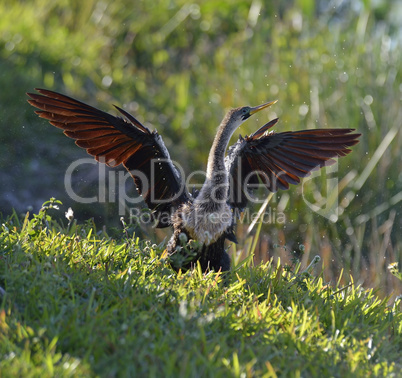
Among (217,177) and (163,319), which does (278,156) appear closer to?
(217,177)

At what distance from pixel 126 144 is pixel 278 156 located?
113 cm

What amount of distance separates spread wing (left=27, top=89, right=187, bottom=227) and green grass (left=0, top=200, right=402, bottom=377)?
397mm

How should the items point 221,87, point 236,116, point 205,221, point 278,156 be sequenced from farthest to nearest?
point 221,87 → point 278,156 → point 236,116 → point 205,221

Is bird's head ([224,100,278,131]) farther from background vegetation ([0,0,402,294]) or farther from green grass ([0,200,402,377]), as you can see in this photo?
background vegetation ([0,0,402,294])

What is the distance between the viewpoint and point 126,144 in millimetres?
4109

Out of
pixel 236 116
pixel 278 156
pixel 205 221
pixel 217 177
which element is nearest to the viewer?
pixel 205 221

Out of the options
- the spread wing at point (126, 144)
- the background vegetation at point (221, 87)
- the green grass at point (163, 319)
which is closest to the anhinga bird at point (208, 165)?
the spread wing at point (126, 144)

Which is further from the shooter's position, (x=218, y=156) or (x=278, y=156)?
(x=278, y=156)

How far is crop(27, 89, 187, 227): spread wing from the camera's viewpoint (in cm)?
394

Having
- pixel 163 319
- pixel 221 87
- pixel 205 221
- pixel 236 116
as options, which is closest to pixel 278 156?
pixel 236 116

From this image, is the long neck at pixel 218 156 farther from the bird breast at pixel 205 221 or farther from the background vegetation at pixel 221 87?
the background vegetation at pixel 221 87

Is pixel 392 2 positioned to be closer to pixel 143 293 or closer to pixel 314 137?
pixel 314 137

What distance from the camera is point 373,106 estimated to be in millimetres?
6809

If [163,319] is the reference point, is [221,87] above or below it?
above
